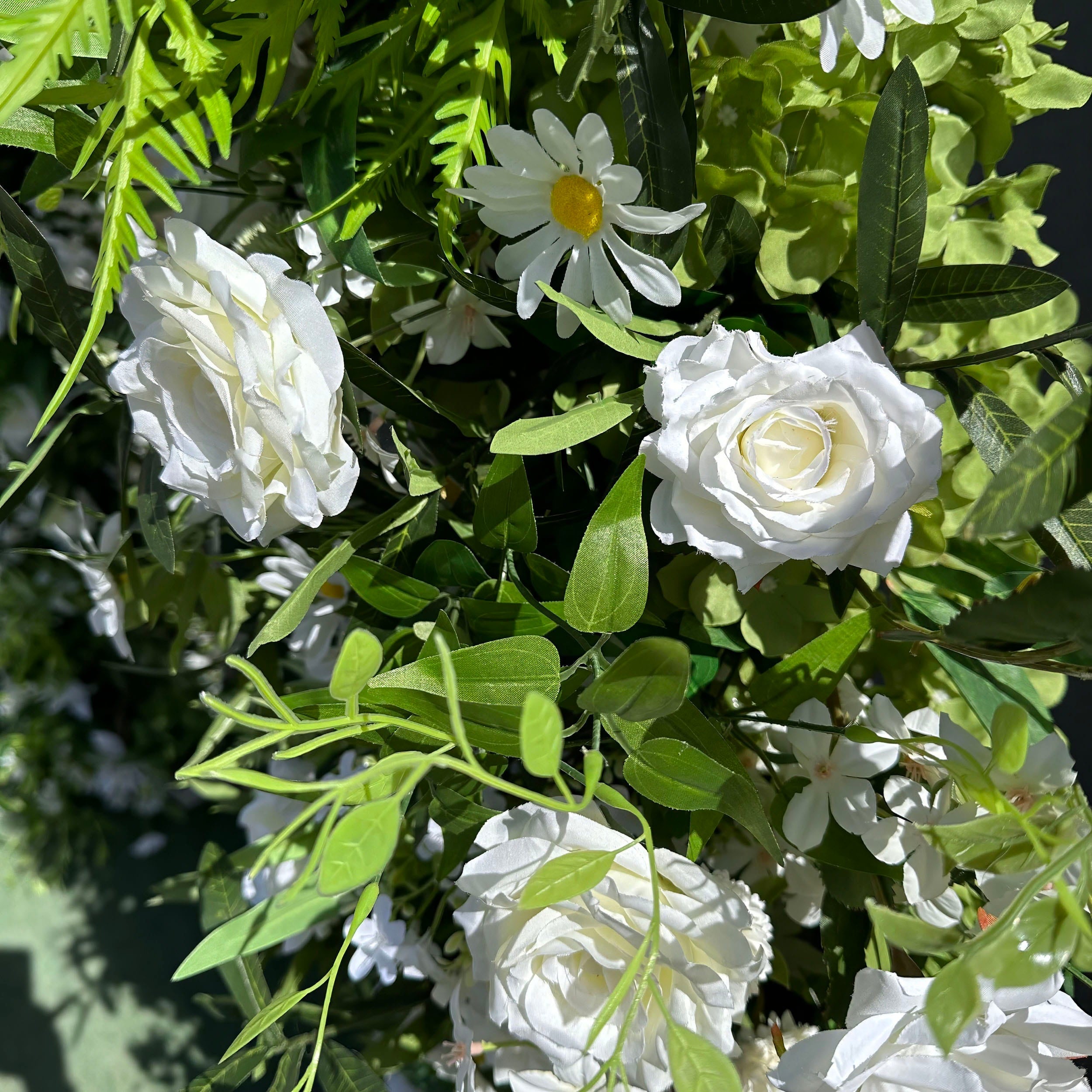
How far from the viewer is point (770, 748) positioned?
14.9 inches

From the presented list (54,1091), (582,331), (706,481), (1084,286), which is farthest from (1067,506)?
(54,1091)

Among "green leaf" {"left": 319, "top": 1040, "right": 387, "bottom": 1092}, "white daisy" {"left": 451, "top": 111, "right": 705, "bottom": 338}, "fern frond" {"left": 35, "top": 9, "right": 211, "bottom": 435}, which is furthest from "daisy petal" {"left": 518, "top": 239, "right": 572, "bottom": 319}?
"green leaf" {"left": 319, "top": 1040, "right": 387, "bottom": 1092}

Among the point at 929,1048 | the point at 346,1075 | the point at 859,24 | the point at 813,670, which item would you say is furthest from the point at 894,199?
the point at 346,1075

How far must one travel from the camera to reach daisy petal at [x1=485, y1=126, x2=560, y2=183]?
0.26 metres

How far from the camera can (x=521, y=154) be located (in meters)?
0.27

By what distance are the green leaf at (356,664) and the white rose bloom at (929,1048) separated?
172 millimetres

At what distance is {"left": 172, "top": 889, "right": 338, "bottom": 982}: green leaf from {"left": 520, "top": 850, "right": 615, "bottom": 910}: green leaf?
0.08 m

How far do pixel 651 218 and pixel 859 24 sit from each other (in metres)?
0.08

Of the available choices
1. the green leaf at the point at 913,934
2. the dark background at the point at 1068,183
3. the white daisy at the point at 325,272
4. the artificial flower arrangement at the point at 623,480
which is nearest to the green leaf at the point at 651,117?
the artificial flower arrangement at the point at 623,480

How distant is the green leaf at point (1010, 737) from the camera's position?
25 cm

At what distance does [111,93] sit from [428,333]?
0.13m

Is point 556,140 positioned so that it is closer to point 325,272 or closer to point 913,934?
point 325,272

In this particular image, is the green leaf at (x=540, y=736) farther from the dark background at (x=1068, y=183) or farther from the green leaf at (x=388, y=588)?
the dark background at (x=1068, y=183)

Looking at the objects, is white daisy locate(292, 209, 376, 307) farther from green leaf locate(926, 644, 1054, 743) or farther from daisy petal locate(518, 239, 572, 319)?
green leaf locate(926, 644, 1054, 743)
